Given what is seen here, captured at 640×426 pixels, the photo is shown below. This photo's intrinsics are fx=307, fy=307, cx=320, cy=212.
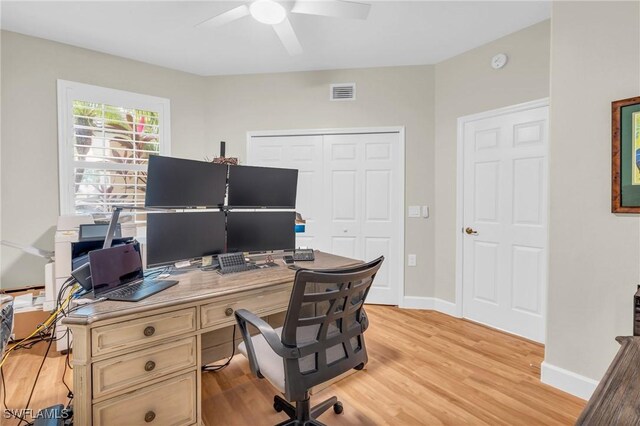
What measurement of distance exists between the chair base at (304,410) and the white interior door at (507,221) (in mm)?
2116

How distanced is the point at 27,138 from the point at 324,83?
3097mm

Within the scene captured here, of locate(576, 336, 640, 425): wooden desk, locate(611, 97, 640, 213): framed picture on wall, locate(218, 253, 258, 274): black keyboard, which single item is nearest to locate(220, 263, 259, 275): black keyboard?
locate(218, 253, 258, 274): black keyboard

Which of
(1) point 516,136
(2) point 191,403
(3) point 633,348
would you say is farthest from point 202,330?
(1) point 516,136

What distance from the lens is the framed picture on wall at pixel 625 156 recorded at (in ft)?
5.83

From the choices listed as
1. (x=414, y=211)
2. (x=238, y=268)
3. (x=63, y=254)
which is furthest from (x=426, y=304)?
(x=63, y=254)

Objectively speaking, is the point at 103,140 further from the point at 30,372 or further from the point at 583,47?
the point at 583,47

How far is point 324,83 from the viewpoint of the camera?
12.3ft

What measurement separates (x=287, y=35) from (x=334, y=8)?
490 millimetres

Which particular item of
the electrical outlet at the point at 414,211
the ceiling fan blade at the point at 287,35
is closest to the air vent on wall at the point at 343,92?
the ceiling fan blade at the point at 287,35

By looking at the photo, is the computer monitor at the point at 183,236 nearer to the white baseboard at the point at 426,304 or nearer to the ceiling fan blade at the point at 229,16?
the ceiling fan blade at the point at 229,16

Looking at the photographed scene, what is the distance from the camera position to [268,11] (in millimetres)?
2096

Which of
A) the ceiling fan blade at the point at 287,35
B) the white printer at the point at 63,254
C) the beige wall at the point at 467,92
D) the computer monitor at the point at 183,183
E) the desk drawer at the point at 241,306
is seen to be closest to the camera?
the desk drawer at the point at 241,306

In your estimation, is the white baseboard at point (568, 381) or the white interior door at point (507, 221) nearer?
the white baseboard at point (568, 381)

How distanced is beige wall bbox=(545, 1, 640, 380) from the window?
390cm
